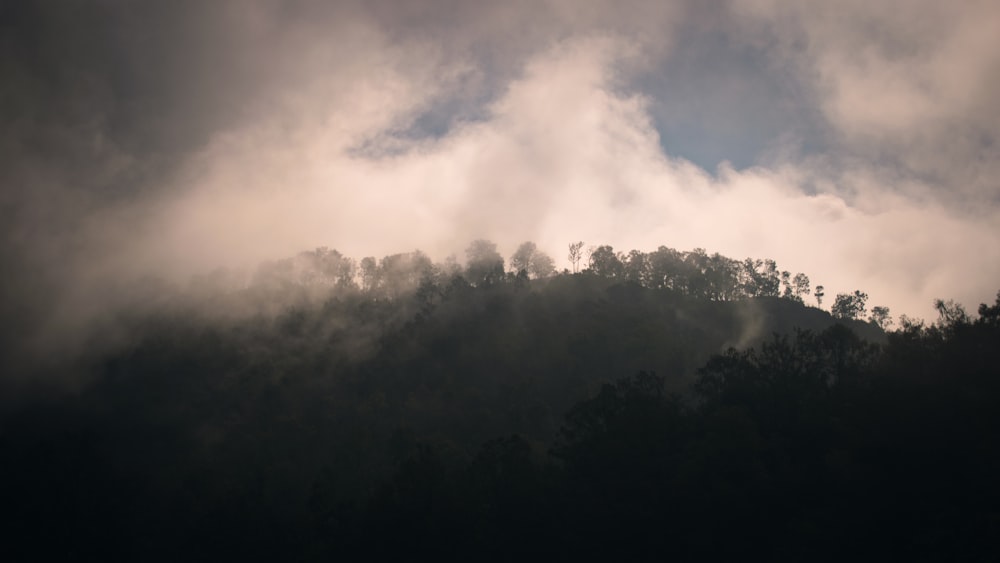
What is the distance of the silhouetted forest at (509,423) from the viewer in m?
43.2

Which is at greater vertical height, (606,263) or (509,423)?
(606,263)

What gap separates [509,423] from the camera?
326ft

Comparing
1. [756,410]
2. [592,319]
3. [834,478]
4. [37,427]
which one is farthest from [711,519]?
[37,427]

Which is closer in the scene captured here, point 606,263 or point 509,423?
point 509,423

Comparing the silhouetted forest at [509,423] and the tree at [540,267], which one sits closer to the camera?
the silhouetted forest at [509,423]

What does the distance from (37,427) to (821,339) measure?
146951 mm

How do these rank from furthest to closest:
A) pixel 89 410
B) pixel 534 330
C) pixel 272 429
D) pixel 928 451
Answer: pixel 534 330 → pixel 89 410 → pixel 272 429 → pixel 928 451

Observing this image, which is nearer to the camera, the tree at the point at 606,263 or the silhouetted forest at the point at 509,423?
the silhouetted forest at the point at 509,423

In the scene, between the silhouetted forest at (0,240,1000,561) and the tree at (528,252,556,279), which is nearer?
the silhouetted forest at (0,240,1000,561)

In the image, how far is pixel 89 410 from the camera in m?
120

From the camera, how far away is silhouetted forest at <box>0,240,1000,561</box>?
1700 inches

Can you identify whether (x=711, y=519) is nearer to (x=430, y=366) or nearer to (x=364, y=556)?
(x=364, y=556)

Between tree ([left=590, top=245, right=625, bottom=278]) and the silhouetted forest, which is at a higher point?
tree ([left=590, top=245, right=625, bottom=278])

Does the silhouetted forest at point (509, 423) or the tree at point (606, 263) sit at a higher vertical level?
the tree at point (606, 263)
